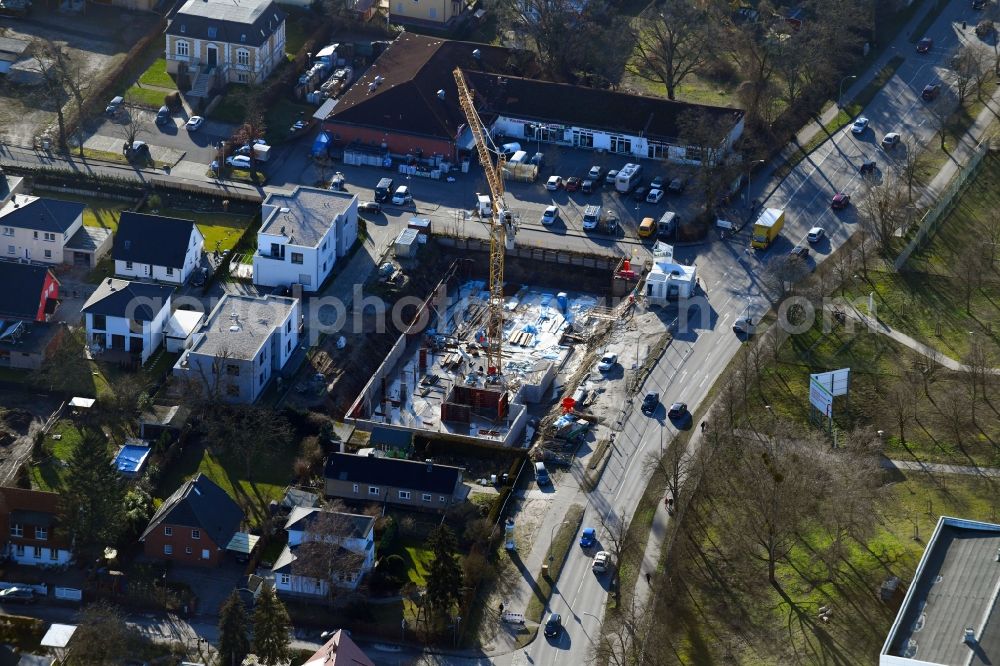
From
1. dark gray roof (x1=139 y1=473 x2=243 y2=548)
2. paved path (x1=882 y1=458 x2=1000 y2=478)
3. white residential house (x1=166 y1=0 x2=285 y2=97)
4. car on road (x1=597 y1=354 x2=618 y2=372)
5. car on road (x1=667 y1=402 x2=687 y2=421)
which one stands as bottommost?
dark gray roof (x1=139 y1=473 x2=243 y2=548)

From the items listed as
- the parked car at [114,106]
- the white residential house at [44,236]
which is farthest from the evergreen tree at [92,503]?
the parked car at [114,106]

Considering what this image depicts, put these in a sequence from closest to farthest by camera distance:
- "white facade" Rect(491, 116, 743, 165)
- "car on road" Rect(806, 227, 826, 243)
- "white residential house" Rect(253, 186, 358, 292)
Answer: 1. "white residential house" Rect(253, 186, 358, 292)
2. "car on road" Rect(806, 227, 826, 243)
3. "white facade" Rect(491, 116, 743, 165)

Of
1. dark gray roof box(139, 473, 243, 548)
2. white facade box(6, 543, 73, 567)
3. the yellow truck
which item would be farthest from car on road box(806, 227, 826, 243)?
white facade box(6, 543, 73, 567)

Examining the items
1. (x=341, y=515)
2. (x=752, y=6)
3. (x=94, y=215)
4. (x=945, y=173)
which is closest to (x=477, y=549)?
(x=341, y=515)

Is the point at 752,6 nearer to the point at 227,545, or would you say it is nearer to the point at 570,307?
the point at 570,307

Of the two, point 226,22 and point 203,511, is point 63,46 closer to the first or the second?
point 226,22

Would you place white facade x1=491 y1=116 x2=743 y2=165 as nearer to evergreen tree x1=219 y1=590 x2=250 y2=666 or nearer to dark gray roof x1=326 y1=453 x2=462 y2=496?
dark gray roof x1=326 y1=453 x2=462 y2=496
